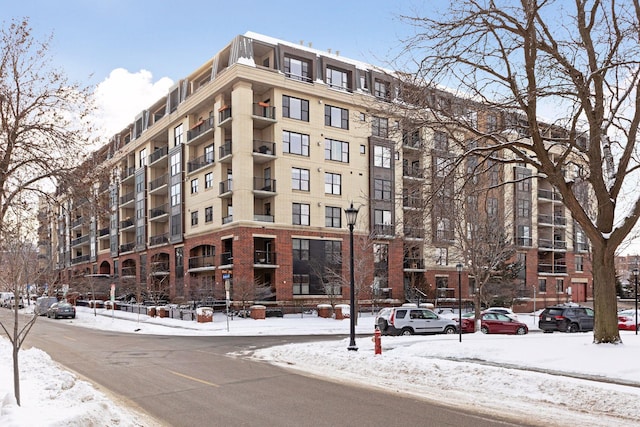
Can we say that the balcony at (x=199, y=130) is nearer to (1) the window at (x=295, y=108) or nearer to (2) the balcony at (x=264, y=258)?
(1) the window at (x=295, y=108)

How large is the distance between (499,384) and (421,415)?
3264mm

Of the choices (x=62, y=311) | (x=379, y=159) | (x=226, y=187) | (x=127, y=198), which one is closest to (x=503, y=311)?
(x=379, y=159)

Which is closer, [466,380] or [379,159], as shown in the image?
[466,380]

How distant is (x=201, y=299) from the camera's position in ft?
155

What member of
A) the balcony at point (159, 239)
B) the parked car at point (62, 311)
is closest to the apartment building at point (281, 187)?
the balcony at point (159, 239)

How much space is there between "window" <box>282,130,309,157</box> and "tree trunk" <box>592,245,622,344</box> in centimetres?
3370

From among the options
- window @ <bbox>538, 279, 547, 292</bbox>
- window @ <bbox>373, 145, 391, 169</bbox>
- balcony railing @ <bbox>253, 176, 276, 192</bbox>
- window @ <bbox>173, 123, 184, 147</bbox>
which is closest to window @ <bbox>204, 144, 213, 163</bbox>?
window @ <bbox>173, 123, 184, 147</bbox>

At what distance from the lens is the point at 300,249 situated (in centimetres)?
4819

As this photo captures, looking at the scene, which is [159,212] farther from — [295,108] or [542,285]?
[542,285]

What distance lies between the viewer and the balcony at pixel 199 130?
49.9 m

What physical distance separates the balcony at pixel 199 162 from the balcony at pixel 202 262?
26.5 ft

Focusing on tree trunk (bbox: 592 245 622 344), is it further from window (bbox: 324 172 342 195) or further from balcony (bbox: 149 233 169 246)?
balcony (bbox: 149 233 169 246)

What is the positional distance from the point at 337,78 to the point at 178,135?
1705 cm

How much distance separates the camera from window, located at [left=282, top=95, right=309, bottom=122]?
47938 mm
